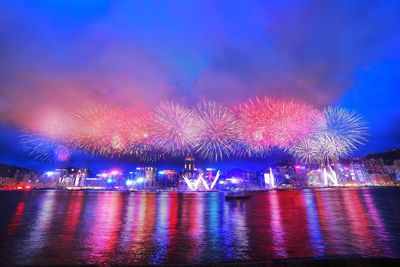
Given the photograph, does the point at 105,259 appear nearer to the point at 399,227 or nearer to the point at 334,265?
the point at 334,265

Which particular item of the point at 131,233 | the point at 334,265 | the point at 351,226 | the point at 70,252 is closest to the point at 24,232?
the point at 131,233

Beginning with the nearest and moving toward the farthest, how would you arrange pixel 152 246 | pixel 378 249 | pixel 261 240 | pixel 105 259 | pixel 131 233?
1. pixel 105 259
2. pixel 378 249
3. pixel 152 246
4. pixel 261 240
5. pixel 131 233

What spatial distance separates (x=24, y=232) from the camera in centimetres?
3597

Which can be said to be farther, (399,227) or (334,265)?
(399,227)

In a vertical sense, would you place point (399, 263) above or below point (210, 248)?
above

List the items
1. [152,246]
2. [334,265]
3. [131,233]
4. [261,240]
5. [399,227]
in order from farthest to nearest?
[399,227]
[131,233]
[261,240]
[152,246]
[334,265]

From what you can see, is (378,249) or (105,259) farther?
(378,249)

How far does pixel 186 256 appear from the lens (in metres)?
22.3

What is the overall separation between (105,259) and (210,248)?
918 cm

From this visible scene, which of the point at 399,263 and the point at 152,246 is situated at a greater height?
the point at 399,263

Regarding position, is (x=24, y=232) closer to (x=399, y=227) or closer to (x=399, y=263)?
(x=399, y=263)

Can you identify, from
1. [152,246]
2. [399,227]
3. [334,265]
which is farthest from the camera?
[399,227]

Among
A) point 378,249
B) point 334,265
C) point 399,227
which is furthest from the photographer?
point 399,227

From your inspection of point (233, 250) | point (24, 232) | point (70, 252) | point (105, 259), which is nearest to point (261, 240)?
point (233, 250)
